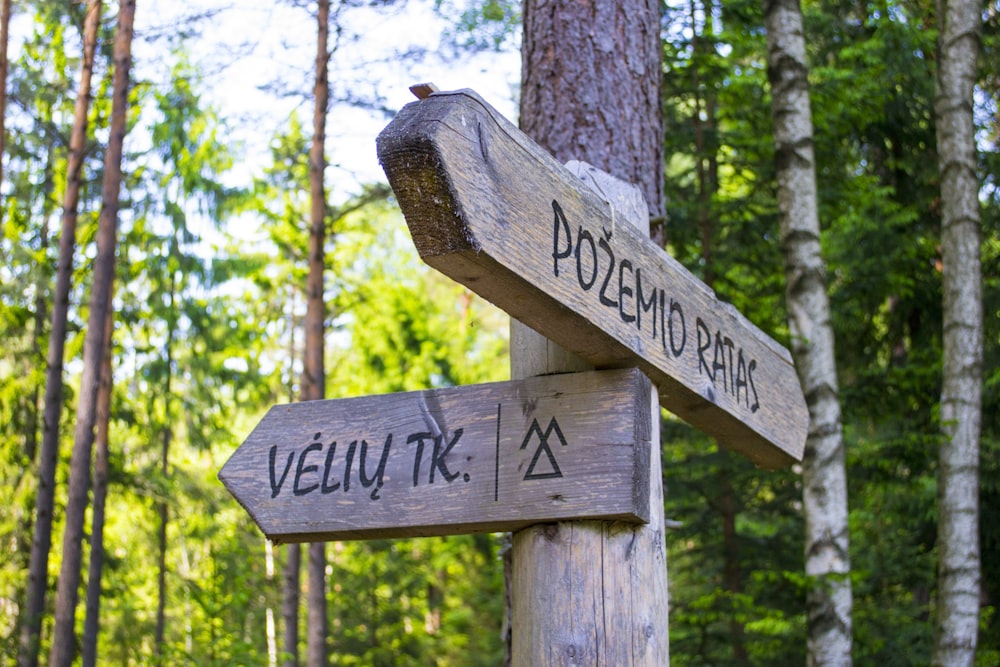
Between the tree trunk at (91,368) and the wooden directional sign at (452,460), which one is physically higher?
the tree trunk at (91,368)

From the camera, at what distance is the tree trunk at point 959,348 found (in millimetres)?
7109

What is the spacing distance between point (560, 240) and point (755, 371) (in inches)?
34.3

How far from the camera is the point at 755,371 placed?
2.40m

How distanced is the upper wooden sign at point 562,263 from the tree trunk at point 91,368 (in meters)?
10.9

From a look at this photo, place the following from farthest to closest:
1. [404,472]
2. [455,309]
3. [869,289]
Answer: [455,309], [869,289], [404,472]

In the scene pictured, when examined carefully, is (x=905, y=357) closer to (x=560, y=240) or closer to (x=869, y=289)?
(x=869, y=289)

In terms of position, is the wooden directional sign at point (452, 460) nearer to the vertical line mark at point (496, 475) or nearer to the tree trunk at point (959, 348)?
the vertical line mark at point (496, 475)

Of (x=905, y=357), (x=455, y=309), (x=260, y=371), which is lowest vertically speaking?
(x=905, y=357)

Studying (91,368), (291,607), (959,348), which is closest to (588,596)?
(959,348)

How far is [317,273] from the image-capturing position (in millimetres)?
12094

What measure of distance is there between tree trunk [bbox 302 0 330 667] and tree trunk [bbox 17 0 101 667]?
2992 mm

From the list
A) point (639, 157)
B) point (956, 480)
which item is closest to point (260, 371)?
point (956, 480)

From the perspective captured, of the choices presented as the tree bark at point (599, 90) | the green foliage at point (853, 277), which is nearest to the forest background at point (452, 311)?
the green foliage at point (853, 277)

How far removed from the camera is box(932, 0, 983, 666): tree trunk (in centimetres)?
711
